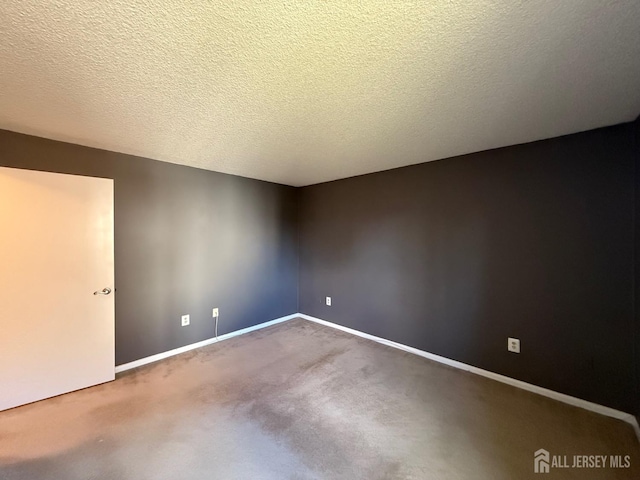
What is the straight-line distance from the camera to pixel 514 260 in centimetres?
240

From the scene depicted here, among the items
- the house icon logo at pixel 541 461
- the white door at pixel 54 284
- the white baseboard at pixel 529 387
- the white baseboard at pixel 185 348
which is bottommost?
the house icon logo at pixel 541 461

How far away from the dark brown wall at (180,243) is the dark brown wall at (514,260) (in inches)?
55.5

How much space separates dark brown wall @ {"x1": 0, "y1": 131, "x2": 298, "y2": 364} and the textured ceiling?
0.34m

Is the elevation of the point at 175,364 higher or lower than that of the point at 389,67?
lower

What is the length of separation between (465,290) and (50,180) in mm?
4062

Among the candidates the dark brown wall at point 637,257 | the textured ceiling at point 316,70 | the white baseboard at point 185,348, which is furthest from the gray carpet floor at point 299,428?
the textured ceiling at point 316,70

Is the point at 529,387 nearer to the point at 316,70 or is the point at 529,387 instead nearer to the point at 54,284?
the point at 316,70

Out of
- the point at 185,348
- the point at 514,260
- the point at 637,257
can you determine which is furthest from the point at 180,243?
the point at 637,257

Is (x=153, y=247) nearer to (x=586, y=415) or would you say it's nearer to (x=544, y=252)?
(x=544, y=252)

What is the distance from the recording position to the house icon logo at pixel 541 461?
1506 mm

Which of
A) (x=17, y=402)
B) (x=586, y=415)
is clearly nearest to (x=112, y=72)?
(x=17, y=402)

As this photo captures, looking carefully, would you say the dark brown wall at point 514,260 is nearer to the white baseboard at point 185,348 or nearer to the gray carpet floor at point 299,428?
the gray carpet floor at point 299,428

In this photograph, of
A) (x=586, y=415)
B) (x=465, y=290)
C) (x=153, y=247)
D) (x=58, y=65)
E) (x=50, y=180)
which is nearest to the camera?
(x=58, y=65)

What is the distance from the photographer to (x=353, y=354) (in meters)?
3.04
